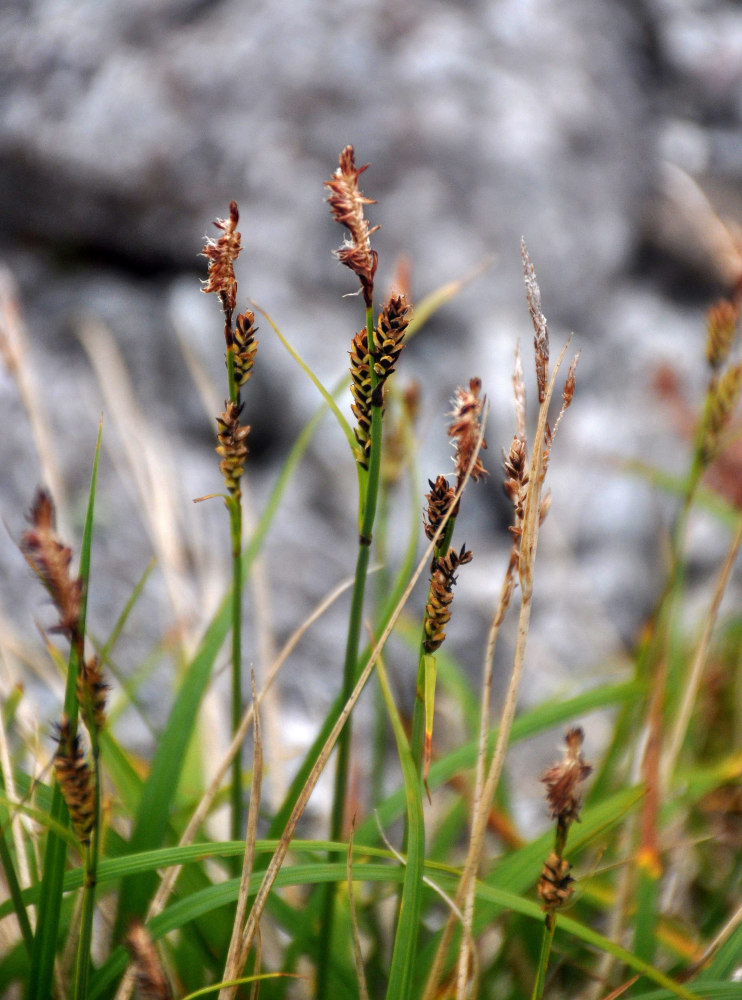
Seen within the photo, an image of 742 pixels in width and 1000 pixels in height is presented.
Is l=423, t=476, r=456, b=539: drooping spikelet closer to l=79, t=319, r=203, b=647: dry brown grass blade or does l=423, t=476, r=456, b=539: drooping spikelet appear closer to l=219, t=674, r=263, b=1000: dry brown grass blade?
l=219, t=674, r=263, b=1000: dry brown grass blade

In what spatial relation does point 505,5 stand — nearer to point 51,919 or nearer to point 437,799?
point 437,799

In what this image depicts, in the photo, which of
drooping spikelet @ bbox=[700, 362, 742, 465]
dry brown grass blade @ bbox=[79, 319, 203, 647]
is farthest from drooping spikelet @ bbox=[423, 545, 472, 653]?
dry brown grass blade @ bbox=[79, 319, 203, 647]

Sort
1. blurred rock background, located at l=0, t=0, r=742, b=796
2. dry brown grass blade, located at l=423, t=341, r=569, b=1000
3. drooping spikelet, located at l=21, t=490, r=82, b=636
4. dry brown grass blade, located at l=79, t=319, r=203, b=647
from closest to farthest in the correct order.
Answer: drooping spikelet, located at l=21, t=490, r=82, b=636 < dry brown grass blade, located at l=423, t=341, r=569, b=1000 < dry brown grass blade, located at l=79, t=319, r=203, b=647 < blurred rock background, located at l=0, t=0, r=742, b=796

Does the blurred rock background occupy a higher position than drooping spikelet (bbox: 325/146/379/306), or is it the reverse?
the blurred rock background

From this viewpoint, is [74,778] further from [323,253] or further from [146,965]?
[323,253]

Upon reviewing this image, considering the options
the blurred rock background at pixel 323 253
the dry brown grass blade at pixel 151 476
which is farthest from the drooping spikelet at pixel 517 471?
the blurred rock background at pixel 323 253

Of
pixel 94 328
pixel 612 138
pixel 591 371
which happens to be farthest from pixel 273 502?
pixel 612 138
